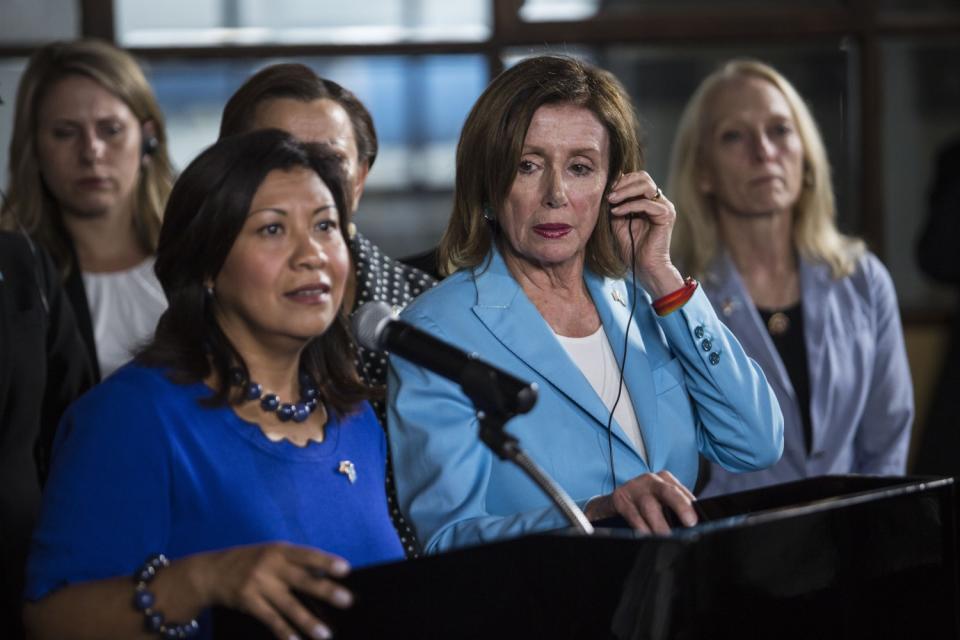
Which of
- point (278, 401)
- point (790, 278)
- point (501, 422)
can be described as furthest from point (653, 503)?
point (790, 278)

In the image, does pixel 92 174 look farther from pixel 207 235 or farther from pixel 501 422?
pixel 501 422

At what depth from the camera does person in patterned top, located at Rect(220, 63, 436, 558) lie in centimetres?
263

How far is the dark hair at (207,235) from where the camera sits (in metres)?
1.84

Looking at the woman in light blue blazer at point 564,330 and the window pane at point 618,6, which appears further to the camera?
the window pane at point 618,6

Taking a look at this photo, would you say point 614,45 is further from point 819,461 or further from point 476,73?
point 819,461

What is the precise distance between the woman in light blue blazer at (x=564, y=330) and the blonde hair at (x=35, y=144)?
129cm

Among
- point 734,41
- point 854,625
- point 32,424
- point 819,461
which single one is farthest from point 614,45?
point 854,625

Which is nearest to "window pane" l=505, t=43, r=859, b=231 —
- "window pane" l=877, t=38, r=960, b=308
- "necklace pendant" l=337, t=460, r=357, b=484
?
"window pane" l=877, t=38, r=960, b=308

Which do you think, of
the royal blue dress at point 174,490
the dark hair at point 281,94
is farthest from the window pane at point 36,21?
the royal blue dress at point 174,490

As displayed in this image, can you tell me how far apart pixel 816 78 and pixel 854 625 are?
10.8 ft

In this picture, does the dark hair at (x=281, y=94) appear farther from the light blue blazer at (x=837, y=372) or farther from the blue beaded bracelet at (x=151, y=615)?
the blue beaded bracelet at (x=151, y=615)

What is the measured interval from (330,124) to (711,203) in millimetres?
1127

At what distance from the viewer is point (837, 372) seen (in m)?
3.19

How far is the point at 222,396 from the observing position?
1815mm
